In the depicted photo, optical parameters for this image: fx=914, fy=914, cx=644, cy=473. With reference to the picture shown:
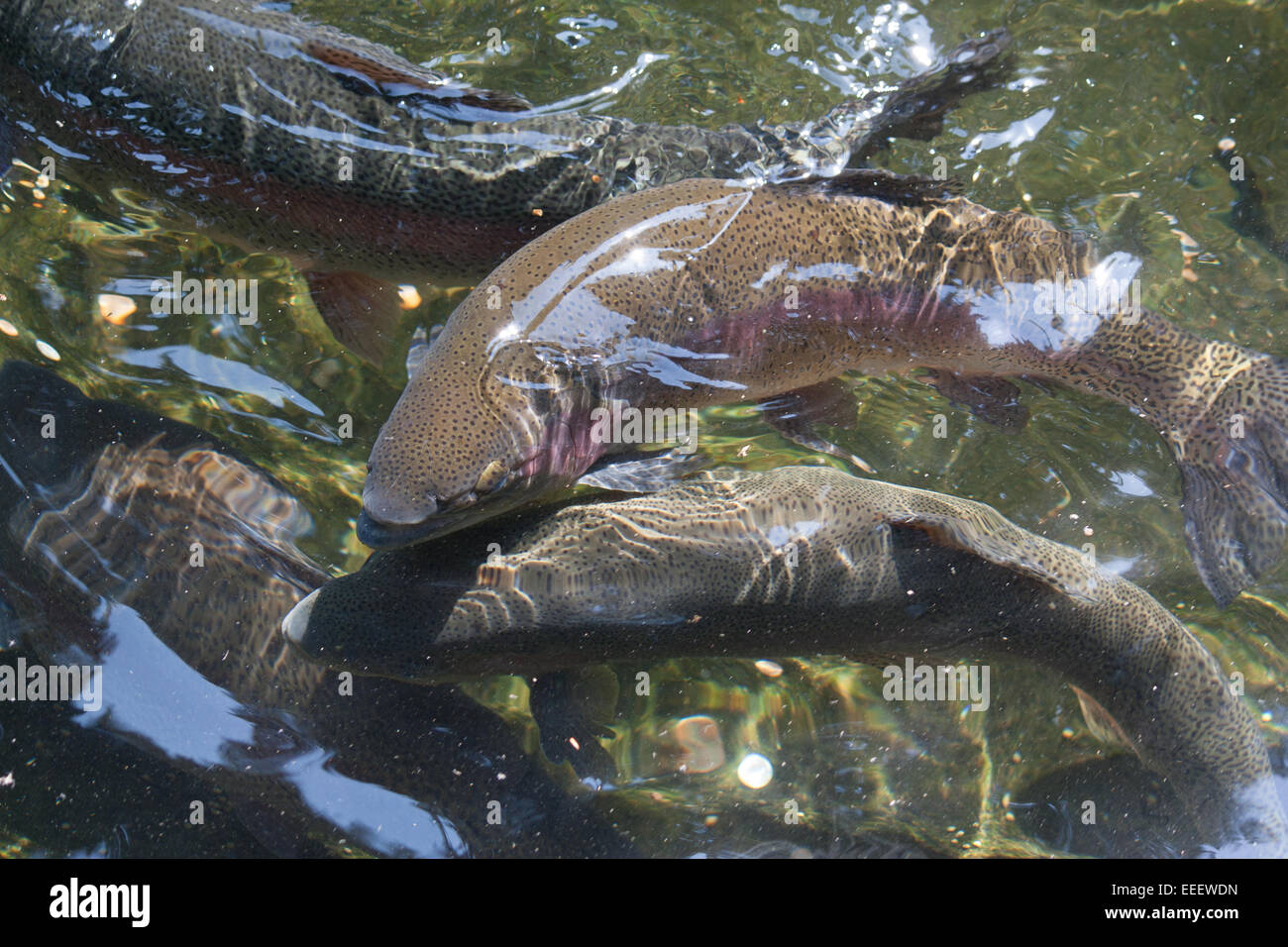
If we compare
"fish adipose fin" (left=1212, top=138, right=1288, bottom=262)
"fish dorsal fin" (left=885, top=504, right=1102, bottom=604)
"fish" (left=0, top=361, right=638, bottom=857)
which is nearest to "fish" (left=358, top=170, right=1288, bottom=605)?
"fish dorsal fin" (left=885, top=504, right=1102, bottom=604)

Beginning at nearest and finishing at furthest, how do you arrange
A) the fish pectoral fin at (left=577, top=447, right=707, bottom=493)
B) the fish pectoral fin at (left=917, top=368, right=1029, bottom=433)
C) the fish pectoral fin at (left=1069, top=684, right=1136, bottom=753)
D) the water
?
the fish pectoral fin at (left=577, top=447, right=707, bottom=493), the water, the fish pectoral fin at (left=1069, top=684, right=1136, bottom=753), the fish pectoral fin at (left=917, top=368, right=1029, bottom=433)

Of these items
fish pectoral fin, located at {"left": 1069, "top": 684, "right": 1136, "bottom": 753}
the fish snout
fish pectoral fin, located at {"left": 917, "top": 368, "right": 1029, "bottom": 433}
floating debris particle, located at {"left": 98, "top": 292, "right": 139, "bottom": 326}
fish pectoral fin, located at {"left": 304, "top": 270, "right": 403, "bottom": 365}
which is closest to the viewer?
the fish snout

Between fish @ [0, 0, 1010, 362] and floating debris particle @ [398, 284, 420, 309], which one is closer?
fish @ [0, 0, 1010, 362]

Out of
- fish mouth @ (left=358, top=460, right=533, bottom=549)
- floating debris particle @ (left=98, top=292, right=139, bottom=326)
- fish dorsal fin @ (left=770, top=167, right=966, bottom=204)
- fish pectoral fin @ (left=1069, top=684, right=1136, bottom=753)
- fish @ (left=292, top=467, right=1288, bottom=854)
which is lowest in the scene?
fish pectoral fin @ (left=1069, top=684, right=1136, bottom=753)

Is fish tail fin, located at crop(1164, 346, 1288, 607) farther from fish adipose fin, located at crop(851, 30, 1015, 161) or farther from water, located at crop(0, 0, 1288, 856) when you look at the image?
fish adipose fin, located at crop(851, 30, 1015, 161)

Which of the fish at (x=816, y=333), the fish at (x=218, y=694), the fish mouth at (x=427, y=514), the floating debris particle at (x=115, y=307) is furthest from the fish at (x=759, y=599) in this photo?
the floating debris particle at (x=115, y=307)

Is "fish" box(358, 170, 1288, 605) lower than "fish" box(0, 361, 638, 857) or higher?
higher
